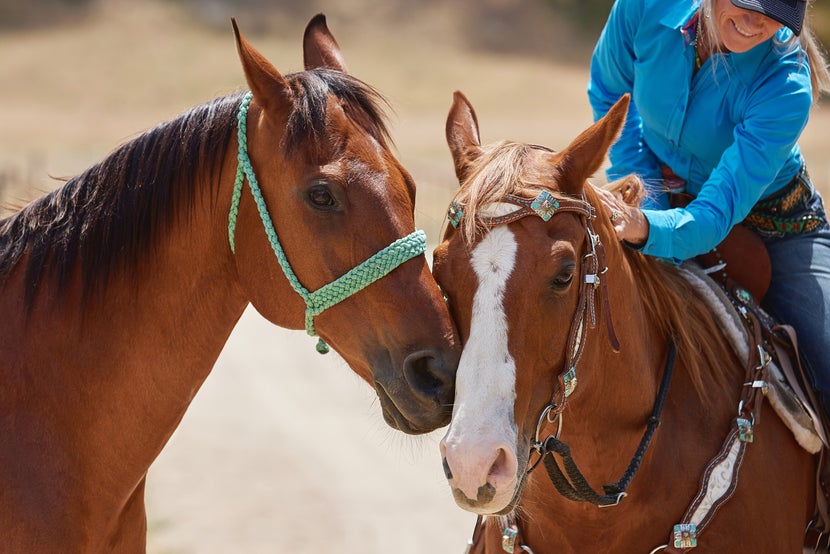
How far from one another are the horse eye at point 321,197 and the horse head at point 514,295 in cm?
37

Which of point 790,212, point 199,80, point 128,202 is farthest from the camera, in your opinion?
point 199,80

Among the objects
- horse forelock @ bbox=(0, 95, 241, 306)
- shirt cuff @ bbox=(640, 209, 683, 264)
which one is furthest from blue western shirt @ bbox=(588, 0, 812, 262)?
horse forelock @ bbox=(0, 95, 241, 306)

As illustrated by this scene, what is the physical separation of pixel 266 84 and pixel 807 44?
204 centimetres

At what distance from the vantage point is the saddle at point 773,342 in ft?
10.7

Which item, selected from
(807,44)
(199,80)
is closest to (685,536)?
(807,44)

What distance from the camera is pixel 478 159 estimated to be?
9.57ft

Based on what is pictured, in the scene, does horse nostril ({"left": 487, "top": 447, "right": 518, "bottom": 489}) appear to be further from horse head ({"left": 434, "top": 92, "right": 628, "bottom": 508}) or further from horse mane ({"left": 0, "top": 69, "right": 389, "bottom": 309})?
horse mane ({"left": 0, "top": 69, "right": 389, "bottom": 309})

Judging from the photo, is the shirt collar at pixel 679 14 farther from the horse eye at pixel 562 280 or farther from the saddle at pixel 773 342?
the horse eye at pixel 562 280


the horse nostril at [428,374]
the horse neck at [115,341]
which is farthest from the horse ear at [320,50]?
the horse nostril at [428,374]

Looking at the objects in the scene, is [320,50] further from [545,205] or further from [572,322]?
[572,322]

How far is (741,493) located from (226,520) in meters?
4.65

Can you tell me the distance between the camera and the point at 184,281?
2906mm

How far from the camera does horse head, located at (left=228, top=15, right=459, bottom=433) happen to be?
8.83ft

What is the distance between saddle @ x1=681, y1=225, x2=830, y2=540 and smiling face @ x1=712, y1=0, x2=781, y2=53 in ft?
2.50
